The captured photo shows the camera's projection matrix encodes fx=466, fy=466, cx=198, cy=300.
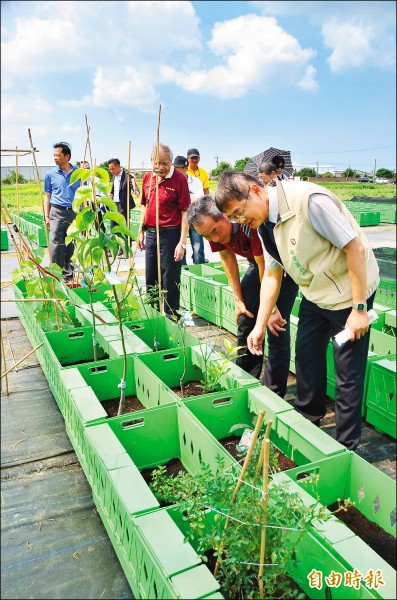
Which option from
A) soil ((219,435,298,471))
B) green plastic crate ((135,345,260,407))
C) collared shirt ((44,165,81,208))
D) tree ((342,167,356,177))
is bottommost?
soil ((219,435,298,471))

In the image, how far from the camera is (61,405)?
2.31m

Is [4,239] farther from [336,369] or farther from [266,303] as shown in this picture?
[336,369]

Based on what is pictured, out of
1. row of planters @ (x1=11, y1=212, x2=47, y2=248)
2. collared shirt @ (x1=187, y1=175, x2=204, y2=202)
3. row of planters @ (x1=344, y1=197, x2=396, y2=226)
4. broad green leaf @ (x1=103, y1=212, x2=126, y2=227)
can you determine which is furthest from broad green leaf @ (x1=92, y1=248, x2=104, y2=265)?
row of planters @ (x1=344, y1=197, x2=396, y2=226)

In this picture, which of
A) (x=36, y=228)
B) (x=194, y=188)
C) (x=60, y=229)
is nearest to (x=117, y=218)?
(x=60, y=229)

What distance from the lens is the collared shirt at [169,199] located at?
323 centimetres

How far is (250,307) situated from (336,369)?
75 cm

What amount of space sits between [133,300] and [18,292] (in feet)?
4.53

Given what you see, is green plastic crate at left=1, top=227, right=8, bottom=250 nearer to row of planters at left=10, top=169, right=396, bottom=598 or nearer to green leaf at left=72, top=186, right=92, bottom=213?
row of planters at left=10, top=169, right=396, bottom=598

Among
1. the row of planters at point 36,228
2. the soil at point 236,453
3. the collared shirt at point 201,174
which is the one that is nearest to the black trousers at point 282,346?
the soil at point 236,453

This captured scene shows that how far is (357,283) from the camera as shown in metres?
1.58

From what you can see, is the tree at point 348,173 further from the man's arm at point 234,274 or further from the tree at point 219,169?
the man's arm at point 234,274

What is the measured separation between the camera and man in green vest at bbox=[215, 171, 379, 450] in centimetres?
156

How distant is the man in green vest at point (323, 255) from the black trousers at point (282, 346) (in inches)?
15.2

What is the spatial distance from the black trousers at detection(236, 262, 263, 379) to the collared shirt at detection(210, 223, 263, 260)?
0.44ft
